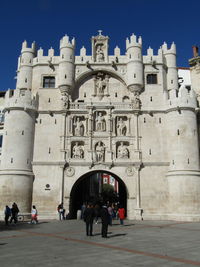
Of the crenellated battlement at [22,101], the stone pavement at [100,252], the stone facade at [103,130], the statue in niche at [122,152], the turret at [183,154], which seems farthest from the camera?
the crenellated battlement at [22,101]

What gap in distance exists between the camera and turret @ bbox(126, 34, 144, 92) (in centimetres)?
3075

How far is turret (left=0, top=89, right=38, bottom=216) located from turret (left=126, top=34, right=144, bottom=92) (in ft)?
35.5

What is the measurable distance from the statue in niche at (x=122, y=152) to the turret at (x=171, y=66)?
868 centimetres

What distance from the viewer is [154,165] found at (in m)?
28.4

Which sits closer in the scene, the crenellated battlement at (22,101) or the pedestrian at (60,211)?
the pedestrian at (60,211)

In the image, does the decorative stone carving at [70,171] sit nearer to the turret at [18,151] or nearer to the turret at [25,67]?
the turret at [18,151]

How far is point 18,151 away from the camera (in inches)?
1107

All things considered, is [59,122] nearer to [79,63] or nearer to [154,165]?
[79,63]

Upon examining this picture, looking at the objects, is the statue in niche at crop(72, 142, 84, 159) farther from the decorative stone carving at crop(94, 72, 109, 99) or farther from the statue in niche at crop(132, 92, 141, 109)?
the statue in niche at crop(132, 92, 141, 109)

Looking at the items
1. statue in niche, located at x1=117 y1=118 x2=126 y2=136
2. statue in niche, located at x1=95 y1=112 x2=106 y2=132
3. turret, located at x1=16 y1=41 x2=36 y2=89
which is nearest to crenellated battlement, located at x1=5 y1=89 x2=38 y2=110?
turret, located at x1=16 y1=41 x2=36 y2=89

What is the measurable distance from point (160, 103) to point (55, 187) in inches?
564

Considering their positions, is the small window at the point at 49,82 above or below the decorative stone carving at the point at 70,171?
above

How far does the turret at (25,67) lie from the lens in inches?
1254

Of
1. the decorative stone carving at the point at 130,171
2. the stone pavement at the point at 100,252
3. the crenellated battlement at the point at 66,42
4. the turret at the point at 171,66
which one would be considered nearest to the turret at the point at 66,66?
the crenellated battlement at the point at 66,42
